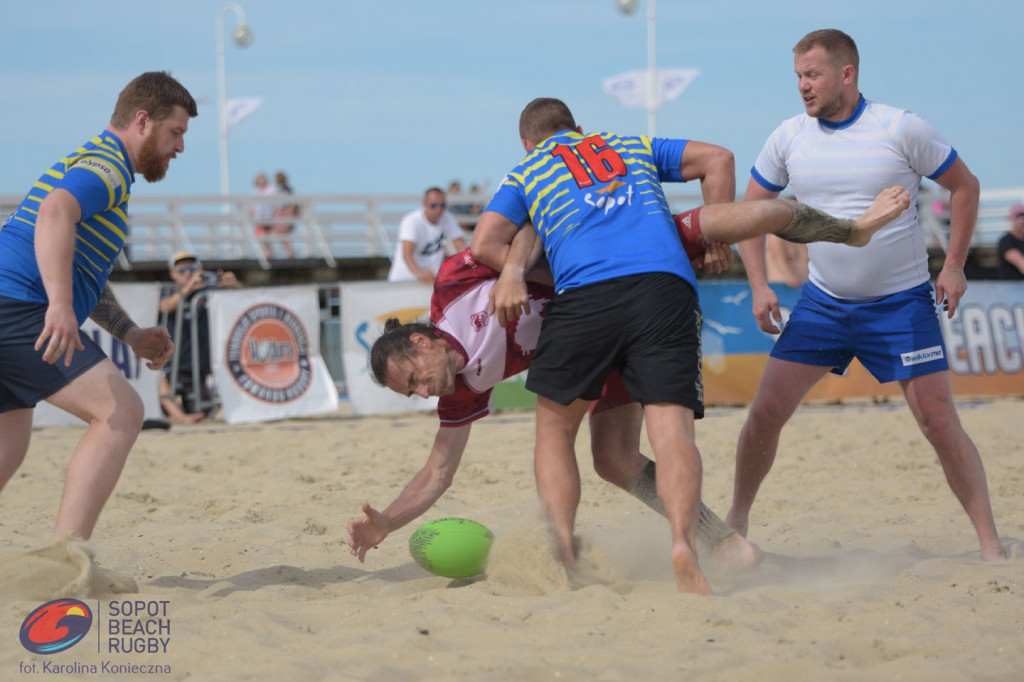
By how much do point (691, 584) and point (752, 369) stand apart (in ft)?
26.5

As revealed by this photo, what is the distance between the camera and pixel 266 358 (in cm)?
1062

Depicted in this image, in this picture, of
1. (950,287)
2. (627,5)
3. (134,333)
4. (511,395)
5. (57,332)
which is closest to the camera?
(57,332)

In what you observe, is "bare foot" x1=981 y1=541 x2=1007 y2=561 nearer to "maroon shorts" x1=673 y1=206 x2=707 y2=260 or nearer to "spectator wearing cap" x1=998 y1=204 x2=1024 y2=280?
"maroon shorts" x1=673 y1=206 x2=707 y2=260

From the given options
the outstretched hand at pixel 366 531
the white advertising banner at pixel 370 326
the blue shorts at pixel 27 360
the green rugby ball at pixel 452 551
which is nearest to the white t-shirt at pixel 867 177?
the green rugby ball at pixel 452 551

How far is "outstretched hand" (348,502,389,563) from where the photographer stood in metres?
4.18

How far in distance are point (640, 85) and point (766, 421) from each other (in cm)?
1966

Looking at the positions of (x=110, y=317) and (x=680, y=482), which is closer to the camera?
(x=680, y=482)

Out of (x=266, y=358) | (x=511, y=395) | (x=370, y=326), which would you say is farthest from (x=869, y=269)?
(x=266, y=358)

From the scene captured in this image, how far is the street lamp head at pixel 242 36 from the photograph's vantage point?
82.1 feet

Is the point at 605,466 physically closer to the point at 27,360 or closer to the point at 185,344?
the point at 27,360

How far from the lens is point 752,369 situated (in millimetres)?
11422

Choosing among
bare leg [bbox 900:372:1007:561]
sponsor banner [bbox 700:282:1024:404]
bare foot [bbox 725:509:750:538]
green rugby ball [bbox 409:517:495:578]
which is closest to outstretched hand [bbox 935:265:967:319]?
bare leg [bbox 900:372:1007:561]

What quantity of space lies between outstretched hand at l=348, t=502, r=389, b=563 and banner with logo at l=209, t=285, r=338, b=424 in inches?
255

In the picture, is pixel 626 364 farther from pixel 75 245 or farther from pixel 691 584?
pixel 75 245
